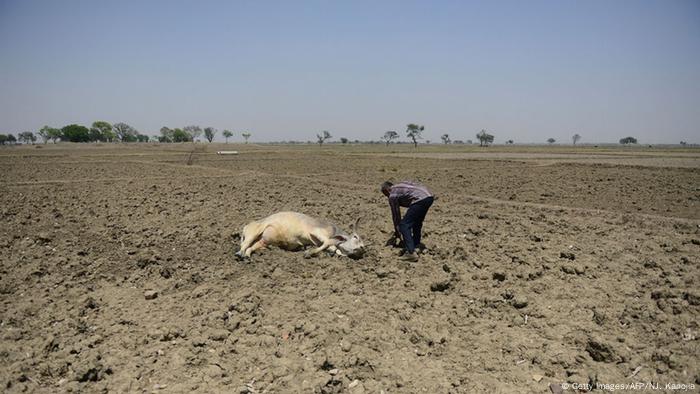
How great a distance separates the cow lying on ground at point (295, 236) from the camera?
7793 mm

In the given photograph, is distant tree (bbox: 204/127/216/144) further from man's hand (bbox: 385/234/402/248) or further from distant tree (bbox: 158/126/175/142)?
man's hand (bbox: 385/234/402/248)

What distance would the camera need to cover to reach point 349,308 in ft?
19.0

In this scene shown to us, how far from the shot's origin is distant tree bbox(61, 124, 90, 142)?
11588cm

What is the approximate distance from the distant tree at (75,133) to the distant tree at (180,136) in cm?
2718

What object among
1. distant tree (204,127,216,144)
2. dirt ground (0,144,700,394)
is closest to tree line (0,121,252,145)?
distant tree (204,127,216,144)

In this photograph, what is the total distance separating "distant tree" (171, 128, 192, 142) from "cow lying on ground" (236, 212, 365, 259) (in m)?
146

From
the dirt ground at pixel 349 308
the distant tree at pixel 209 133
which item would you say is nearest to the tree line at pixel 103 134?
the distant tree at pixel 209 133

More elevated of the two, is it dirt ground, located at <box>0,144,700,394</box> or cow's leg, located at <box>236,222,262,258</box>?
cow's leg, located at <box>236,222,262,258</box>

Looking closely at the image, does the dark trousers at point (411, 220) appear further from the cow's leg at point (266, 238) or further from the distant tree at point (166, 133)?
the distant tree at point (166, 133)

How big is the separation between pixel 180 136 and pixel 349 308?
149 m

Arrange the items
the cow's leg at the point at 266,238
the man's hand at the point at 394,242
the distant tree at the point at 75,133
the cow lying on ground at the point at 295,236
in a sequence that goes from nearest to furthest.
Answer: the cow lying on ground at the point at 295,236
the cow's leg at the point at 266,238
the man's hand at the point at 394,242
the distant tree at the point at 75,133

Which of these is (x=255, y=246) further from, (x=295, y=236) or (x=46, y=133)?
(x=46, y=133)

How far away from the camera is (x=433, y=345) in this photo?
506 cm

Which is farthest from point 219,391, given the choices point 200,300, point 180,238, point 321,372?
point 180,238
